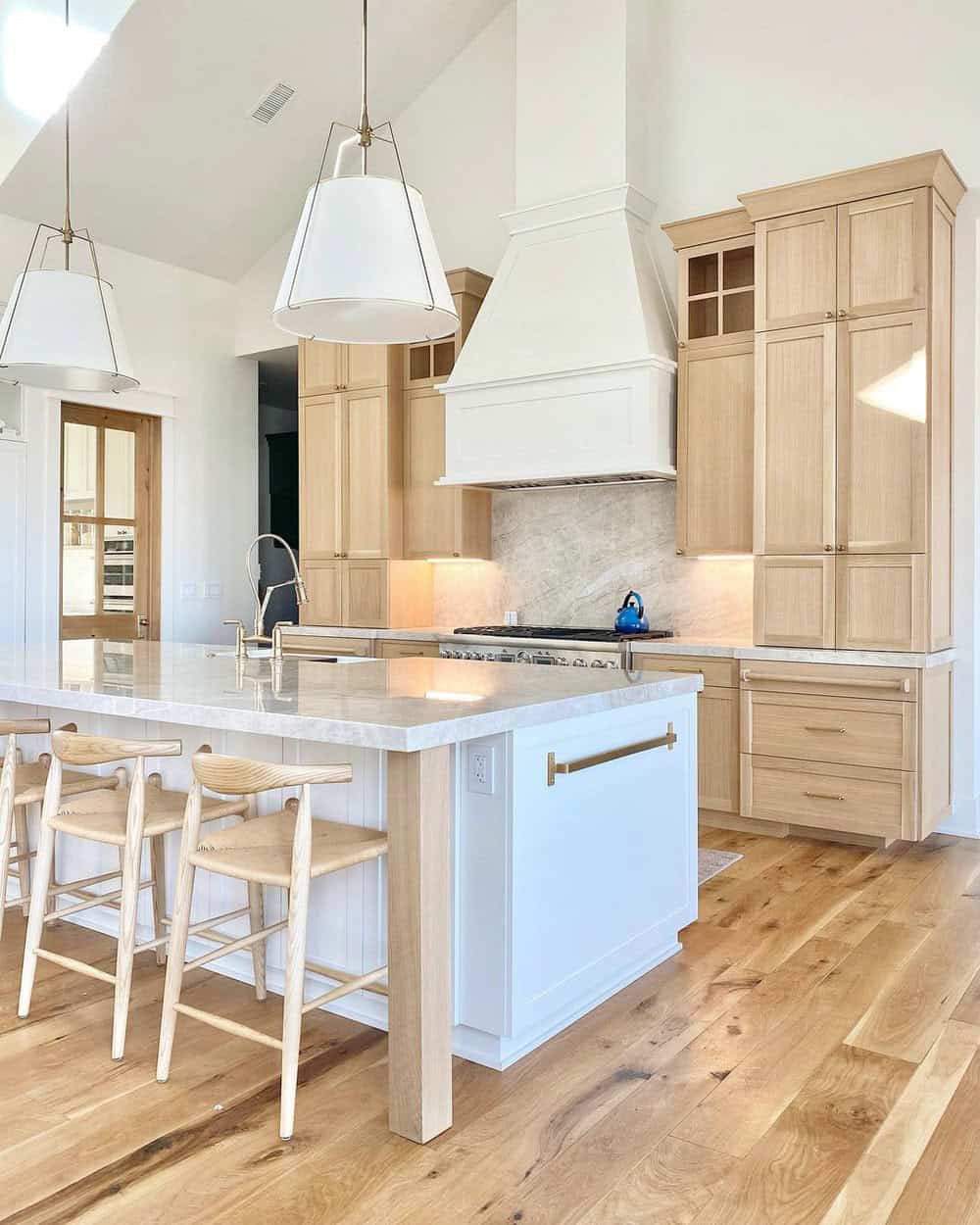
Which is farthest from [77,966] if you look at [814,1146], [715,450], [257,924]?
[715,450]

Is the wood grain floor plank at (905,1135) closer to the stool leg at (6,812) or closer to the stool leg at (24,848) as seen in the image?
the stool leg at (6,812)

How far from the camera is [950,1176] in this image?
1.93 m

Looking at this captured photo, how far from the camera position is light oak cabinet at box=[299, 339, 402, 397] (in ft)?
20.1

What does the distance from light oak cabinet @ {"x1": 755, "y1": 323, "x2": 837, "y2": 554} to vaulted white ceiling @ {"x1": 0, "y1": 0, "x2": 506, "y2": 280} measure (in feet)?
10.2

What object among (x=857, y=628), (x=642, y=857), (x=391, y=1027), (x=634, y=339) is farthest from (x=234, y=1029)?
(x=634, y=339)

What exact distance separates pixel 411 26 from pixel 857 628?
14.3ft

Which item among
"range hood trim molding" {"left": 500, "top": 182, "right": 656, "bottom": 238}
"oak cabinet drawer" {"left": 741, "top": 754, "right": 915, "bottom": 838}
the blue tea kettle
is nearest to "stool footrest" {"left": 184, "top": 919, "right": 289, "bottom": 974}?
"oak cabinet drawer" {"left": 741, "top": 754, "right": 915, "bottom": 838}

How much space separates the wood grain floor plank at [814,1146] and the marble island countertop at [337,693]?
0.98 m

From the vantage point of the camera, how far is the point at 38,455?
20.2 feet

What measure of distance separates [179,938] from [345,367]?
463cm

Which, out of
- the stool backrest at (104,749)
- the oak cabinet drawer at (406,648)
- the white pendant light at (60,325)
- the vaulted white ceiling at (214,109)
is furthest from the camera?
the oak cabinet drawer at (406,648)

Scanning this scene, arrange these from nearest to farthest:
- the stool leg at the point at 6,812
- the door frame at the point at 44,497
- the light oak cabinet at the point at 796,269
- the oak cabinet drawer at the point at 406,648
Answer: the stool leg at the point at 6,812
the light oak cabinet at the point at 796,269
the oak cabinet drawer at the point at 406,648
the door frame at the point at 44,497

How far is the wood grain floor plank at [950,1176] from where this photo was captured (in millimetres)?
1817

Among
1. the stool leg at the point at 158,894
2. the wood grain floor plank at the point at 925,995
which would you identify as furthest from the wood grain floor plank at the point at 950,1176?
the stool leg at the point at 158,894
